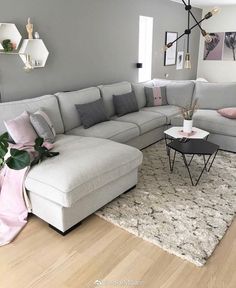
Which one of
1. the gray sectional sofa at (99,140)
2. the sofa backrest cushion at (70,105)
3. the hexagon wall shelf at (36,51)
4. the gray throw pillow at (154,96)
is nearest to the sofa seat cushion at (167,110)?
the gray sectional sofa at (99,140)

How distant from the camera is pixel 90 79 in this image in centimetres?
414

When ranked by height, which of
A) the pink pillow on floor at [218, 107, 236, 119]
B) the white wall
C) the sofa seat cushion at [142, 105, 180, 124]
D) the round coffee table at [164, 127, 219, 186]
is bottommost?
the round coffee table at [164, 127, 219, 186]

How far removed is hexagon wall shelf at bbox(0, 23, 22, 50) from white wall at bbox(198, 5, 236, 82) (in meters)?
4.97

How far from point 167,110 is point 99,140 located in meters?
1.95

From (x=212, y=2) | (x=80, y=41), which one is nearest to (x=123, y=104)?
(x=80, y=41)

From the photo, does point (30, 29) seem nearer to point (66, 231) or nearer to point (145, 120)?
point (145, 120)

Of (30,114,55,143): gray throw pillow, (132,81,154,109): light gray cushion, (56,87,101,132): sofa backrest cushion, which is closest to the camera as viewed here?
(30,114,55,143): gray throw pillow

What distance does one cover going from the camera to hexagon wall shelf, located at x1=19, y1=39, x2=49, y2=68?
122 inches

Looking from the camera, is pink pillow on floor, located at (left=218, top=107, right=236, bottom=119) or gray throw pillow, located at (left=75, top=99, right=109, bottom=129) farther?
pink pillow on floor, located at (left=218, top=107, right=236, bottom=119)

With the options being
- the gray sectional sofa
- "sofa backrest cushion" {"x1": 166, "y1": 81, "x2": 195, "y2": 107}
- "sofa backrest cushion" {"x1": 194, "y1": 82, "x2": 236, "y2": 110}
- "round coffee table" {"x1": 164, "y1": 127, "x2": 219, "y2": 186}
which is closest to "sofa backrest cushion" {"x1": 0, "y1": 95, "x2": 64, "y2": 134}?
the gray sectional sofa

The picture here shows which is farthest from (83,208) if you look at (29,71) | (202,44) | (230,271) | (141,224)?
(202,44)

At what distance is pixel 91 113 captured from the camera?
348 cm

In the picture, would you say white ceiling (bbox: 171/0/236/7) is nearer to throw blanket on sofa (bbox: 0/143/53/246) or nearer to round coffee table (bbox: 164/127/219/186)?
round coffee table (bbox: 164/127/219/186)

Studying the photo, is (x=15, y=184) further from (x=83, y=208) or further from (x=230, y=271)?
(x=230, y=271)
